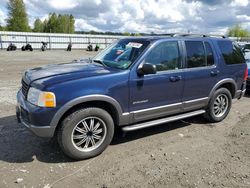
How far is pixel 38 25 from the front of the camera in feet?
292

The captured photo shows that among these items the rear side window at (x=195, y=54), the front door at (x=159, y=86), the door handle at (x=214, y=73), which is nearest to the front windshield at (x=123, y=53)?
the front door at (x=159, y=86)

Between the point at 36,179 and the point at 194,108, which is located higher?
the point at 194,108

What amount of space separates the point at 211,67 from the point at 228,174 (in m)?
2.37

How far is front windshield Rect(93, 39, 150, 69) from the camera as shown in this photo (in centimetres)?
412

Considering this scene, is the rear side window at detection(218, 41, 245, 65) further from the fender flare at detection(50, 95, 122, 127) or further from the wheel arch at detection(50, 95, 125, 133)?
the fender flare at detection(50, 95, 122, 127)

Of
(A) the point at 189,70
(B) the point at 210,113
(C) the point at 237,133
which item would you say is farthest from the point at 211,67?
(C) the point at 237,133

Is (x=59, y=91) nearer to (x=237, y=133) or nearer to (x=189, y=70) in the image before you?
(x=189, y=70)

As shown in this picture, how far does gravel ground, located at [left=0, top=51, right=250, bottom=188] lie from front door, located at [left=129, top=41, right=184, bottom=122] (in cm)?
60

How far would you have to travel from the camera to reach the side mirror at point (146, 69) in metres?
3.82

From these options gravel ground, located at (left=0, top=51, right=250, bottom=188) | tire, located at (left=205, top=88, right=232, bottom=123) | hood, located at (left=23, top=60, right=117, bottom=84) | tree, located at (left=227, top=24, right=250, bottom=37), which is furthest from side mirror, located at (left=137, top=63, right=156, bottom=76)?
tree, located at (left=227, top=24, right=250, bottom=37)

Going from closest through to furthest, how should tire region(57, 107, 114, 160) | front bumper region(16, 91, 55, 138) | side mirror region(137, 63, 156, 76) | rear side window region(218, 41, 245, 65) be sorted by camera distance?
front bumper region(16, 91, 55, 138) < tire region(57, 107, 114, 160) < side mirror region(137, 63, 156, 76) < rear side window region(218, 41, 245, 65)

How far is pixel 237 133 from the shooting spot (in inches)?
192

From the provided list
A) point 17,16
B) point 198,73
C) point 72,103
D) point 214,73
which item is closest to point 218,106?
point 214,73

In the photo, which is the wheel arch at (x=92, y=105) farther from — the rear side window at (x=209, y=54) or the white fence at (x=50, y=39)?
the white fence at (x=50, y=39)
